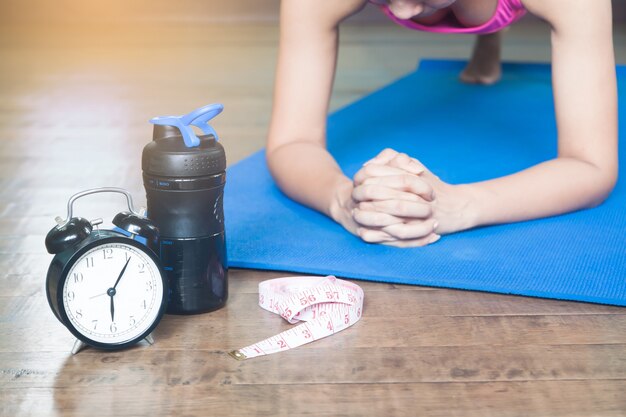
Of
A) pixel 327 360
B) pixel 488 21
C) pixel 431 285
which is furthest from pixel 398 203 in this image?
pixel 488 21

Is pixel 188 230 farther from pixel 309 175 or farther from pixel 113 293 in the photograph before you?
pixel 309 175

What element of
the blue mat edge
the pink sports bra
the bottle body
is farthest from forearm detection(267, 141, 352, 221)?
the bottle body

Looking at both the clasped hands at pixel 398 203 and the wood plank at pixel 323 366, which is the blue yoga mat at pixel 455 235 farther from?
the wood plank at pixel 323 366

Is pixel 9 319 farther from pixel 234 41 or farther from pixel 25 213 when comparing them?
pixel 234 41

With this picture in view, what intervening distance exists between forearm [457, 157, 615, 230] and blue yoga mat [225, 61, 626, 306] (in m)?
0.03

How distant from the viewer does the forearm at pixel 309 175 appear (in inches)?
73.7

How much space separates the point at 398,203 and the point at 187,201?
0.45 m

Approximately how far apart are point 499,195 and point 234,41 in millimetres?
4770

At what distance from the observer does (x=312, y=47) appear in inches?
80.2

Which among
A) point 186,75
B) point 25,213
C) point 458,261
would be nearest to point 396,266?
point 458,261

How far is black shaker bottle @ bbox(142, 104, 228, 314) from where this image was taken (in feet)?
4.42

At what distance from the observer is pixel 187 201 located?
1366 millimetres

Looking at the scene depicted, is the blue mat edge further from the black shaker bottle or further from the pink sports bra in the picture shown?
the pink sports bra

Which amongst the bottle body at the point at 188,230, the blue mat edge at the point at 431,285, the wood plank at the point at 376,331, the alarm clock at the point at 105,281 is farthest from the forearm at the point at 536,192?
the alarm clock at the point at 105,281
